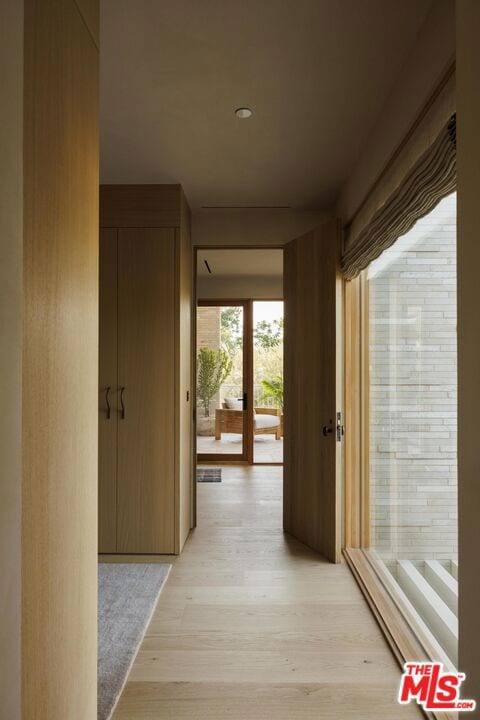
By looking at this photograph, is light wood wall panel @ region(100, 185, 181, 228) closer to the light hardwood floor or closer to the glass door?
the light hardwood floor

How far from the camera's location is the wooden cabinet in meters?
3.35

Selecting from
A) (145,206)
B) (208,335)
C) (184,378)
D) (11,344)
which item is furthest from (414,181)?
(208,335)

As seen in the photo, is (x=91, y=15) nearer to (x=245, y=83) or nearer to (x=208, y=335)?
(x=245, y=83)

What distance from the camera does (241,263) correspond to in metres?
5.86

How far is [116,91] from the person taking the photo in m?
2.20

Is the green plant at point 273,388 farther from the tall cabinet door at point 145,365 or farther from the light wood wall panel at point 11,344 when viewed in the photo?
the light wood wall panel at point 11,344

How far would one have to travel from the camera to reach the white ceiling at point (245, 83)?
5.66 ft

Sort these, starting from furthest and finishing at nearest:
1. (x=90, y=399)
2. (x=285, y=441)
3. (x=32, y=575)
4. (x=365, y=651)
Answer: (x=285, y=441), (x=365, y=651), (x=90, y=399), (x=32, y=575)

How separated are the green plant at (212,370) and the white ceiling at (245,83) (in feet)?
11.6

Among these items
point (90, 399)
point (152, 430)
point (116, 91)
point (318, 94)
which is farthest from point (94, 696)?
point (318, 94)

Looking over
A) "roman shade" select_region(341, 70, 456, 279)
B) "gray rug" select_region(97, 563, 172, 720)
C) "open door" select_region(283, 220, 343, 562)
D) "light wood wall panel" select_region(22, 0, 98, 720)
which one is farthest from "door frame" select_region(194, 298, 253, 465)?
"light wood wall panel" select_region(22, 0, 98, 720)

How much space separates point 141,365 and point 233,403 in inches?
129

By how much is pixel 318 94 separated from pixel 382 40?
43 cm

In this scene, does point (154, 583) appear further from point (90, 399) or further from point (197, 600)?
point (90, 399)
